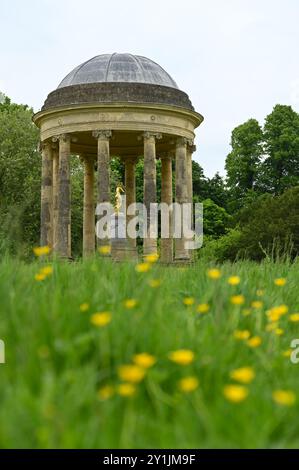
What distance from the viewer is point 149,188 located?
167 ft

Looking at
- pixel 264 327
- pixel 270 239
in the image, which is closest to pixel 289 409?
pixel 264 327

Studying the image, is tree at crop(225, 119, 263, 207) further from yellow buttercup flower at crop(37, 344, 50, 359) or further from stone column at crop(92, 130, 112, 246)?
yellow buttercup flower at crop(37, 344, 50, 359)

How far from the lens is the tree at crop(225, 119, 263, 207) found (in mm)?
93812

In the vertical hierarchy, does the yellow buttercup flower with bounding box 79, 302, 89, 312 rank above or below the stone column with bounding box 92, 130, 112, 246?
below

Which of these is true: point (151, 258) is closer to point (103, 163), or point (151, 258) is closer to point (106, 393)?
point (106, 393)

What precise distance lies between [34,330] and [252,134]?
8989 centimetres

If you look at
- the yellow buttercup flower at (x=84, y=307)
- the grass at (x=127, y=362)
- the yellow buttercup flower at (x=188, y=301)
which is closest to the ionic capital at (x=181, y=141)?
the yellow buttercup flower at (x=188, y=301)

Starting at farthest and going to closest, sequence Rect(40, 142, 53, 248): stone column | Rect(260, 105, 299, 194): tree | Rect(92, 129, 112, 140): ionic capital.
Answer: Rect(260, 105, 299, 194): tree
Rect(40, 142, 53, 248): stone column
Rect(92, 129, 112, 140): ionic capital

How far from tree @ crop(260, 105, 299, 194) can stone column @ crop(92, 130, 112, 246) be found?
148 feet

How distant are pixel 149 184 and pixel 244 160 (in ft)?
150

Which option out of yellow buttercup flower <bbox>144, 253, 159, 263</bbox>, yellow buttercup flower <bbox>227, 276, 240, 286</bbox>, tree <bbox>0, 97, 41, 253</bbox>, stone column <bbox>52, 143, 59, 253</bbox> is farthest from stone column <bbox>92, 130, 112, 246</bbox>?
yellow buttercup flower <bbox>227, 276, 240, 286</bbox>

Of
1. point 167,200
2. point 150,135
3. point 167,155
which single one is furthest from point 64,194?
point 167,155

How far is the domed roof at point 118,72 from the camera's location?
167 feet

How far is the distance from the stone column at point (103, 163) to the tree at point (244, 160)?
4445 centimetres
